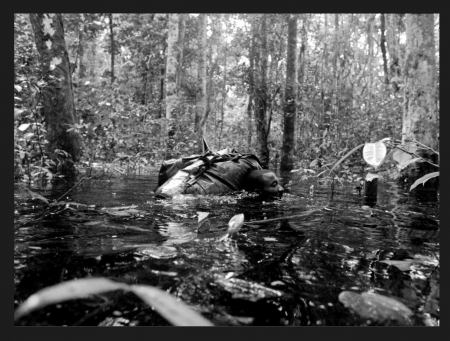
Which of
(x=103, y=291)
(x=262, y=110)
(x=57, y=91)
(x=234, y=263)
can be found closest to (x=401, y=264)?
(x=234, y=263)

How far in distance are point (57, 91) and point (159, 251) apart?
4.13 m

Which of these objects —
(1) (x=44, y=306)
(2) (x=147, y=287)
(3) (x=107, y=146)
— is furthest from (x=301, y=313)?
(3) (x=107, y=146)

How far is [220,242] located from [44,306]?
874 mm

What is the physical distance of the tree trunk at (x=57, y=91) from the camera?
14.9ft

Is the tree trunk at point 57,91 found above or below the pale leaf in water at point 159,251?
above

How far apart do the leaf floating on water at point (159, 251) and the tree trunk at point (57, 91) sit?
12.2 feet

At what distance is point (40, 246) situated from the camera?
152 cm

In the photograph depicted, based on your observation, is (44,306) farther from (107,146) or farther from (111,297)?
(107,146)

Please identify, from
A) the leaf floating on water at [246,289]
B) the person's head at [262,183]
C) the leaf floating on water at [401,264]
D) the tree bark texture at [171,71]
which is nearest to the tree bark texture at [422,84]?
the person's head at [262,183]

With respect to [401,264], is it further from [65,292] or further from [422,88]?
[422,88]

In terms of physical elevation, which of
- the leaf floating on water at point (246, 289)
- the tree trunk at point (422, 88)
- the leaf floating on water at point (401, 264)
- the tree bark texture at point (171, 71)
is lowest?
the leaf floating on water at point (246, 289)

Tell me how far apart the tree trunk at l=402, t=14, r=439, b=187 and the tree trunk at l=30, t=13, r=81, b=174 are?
15.3 ft

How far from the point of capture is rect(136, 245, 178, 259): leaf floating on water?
4.67 ft

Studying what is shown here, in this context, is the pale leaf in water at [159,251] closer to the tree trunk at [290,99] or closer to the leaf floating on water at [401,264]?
the leaf floating on water at [401,264]
